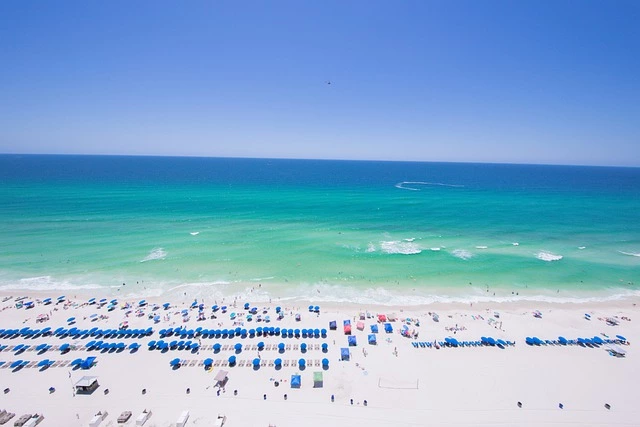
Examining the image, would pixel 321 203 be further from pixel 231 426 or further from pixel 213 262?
pixel 231 426

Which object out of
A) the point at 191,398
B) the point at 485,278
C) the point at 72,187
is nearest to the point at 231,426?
the point at 191,398

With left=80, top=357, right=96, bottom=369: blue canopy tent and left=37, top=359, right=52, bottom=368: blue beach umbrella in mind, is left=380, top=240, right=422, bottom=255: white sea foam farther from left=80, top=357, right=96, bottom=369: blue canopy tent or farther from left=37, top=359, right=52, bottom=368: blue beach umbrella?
left=37, top=359, right=52, bottom=368: blue beach umbrella

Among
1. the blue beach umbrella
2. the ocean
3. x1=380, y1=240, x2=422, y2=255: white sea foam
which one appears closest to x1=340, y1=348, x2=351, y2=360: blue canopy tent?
the ocean

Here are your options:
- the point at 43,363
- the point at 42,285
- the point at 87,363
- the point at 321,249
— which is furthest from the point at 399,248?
the point at 42,285

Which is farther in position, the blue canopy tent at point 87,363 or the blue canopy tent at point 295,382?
the blue canopy tent at point 87,363

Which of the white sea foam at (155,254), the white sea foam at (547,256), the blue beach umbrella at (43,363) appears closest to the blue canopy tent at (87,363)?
the blue beach umbrella at (43,363)

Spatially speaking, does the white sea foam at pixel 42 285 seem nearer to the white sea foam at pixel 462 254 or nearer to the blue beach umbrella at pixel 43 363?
the blue beach umbrella at pixel 43 363
